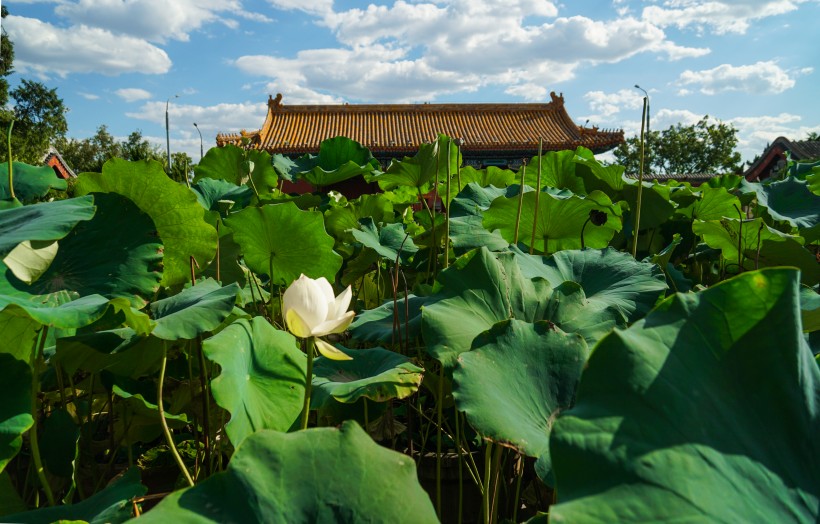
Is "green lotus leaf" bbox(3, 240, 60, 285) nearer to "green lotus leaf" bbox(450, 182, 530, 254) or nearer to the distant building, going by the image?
"green lotus leaf" bbox(450, 182, 530, 254)

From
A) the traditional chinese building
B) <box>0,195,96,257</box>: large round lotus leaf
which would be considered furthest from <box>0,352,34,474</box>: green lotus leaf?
the traditional chinese building

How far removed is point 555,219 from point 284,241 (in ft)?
1.89

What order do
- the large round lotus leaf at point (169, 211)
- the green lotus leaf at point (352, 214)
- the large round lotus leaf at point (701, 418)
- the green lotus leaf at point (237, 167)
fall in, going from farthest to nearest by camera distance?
Answer: the green lotus leaf at point (237, 167) → the green lotus leaf at point (352, 214) → the large round lotus leaf at point (169, 211) → the large round lotus leaf at point (701, 418)

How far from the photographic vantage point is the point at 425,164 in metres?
1.43

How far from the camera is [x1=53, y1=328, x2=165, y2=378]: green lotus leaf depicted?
69 cm

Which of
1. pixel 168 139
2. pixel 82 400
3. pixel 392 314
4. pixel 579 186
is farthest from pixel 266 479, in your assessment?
pixel 168 139

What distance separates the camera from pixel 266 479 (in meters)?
0.42

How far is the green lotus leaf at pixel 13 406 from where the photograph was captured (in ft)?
1.88

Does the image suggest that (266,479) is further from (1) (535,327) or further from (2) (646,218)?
(2) (646,218)

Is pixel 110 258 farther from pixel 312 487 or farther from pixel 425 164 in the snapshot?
pixel 425 164

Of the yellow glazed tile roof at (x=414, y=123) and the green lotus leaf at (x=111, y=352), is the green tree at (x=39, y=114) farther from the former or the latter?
the green lotus leaf at (x=111, y=352)

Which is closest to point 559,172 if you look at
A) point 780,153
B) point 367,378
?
point 367,378

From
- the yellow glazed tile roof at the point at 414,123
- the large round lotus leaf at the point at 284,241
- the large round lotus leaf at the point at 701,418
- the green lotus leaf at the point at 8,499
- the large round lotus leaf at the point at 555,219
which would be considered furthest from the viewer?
the yellow glazed tile roof at the point at 414,123

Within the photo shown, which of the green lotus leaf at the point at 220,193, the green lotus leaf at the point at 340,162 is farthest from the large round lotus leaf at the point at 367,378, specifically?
the green lotus leaf at the point at 340,162
